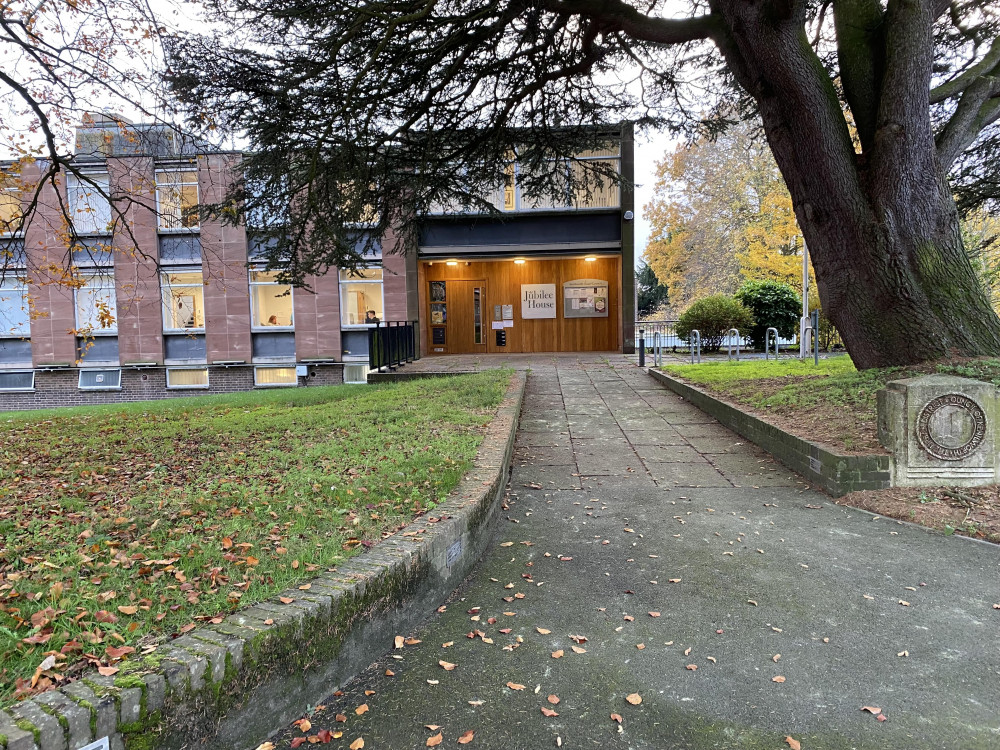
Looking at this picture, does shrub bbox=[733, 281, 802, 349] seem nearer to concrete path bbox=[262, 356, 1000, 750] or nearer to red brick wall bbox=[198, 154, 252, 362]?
concrete path bbox=[262, 356, 1000, 750]

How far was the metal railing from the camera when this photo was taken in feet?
45.8

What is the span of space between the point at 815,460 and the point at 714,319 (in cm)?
1351

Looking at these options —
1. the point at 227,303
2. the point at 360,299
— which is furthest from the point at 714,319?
the point at 227,303

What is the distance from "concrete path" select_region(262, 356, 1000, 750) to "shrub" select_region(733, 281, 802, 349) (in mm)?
16115

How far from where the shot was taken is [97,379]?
21078 millimetres

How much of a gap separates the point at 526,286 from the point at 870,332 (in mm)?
14030

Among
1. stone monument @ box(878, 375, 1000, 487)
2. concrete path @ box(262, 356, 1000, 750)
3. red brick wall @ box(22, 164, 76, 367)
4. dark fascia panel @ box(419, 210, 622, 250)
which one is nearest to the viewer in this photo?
concrete path @ box(262, 356, 1000, 750)

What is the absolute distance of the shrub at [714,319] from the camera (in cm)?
1820

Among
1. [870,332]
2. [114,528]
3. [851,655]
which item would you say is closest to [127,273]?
[114,528]

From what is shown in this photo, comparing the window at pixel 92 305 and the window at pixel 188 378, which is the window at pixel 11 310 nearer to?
the window at pixel 92 305

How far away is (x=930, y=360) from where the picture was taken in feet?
22.7

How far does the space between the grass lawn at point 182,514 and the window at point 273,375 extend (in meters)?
12.4

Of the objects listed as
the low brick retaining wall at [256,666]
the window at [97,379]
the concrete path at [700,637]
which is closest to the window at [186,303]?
the window at [97,379]

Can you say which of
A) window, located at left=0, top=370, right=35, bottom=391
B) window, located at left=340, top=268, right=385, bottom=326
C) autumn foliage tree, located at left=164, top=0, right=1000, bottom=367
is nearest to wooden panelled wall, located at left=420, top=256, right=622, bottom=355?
window, located at left=340, top=268, right=385, bottom=326
